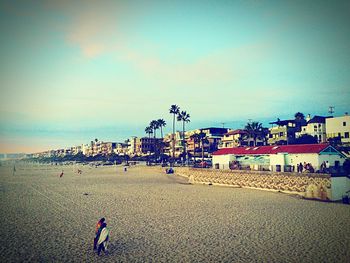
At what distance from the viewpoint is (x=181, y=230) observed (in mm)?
15500

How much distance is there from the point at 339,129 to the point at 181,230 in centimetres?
5883

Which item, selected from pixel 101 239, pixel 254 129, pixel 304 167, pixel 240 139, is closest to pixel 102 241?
pixel 101 239

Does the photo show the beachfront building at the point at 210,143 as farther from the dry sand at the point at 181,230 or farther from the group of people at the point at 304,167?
the dry sand at the point at 181,230

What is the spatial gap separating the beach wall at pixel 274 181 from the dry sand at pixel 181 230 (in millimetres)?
1877

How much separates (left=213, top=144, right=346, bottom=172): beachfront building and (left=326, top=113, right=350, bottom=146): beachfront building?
3133 cm

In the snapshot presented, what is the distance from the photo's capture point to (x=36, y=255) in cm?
1160

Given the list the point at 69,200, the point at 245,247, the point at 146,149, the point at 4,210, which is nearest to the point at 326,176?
the point at 245,247

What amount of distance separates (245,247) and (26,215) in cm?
1621

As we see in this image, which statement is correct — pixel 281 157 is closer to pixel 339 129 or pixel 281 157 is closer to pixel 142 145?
pixel 339 129

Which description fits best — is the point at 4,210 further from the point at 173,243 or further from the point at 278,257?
the point at 278,257

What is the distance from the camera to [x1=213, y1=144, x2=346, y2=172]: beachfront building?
30641 mm

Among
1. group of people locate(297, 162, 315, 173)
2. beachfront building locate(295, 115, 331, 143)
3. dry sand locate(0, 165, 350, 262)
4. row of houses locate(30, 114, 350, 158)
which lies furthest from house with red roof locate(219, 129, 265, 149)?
dry sand locate(0, 165, 350, 262)

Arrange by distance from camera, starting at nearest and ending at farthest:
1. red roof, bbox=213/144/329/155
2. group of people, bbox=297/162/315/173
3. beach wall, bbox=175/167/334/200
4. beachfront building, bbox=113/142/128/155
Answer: beach wall, bbox=175/167/334/200
group of people, bbox=297/162/315/173
red roof, bbox=213/144/329/155
beachfront building, bbox=113/142/128/155

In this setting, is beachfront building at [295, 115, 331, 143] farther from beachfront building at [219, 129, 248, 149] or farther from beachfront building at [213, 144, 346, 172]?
beachfront building at [213, 144, 346, 172]
